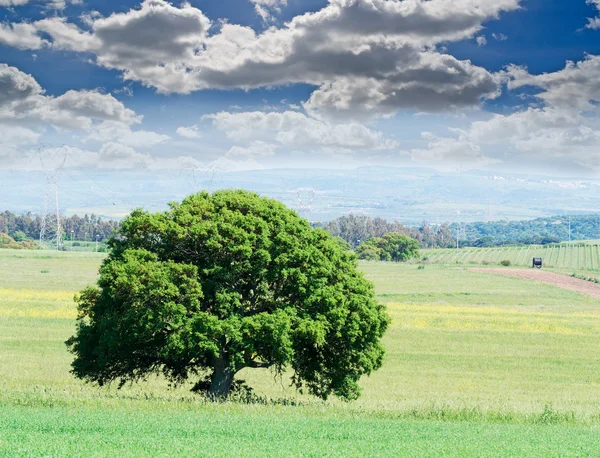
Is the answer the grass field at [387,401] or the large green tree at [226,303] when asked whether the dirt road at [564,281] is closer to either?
the grass field at [387,401]

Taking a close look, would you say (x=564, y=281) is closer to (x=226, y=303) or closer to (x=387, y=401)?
(x=387, y=401)

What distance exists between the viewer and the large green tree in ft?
85.7

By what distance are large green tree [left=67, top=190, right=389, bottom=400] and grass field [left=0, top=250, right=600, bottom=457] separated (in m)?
1.70

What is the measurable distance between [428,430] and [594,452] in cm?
469

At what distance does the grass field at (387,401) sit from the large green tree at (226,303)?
5.58 ft

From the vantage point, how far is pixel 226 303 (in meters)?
26.8

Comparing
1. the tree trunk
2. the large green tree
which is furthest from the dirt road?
the tree trunk

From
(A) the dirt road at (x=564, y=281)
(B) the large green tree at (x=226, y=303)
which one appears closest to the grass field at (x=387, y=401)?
(B) the large green tree at (x=226, y=303)

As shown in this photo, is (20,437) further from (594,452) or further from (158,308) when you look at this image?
(594,452)

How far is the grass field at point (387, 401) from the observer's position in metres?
15.8

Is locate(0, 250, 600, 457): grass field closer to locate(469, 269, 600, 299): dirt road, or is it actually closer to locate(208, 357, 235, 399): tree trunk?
locate(208, 357, 235, 399): tree trunk

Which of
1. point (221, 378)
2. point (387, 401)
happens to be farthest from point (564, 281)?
point (221, 378)

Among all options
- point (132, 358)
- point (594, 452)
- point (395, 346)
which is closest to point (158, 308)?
point (132, 358)

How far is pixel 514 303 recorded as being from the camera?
8612 cm
